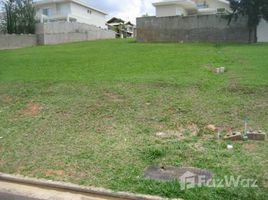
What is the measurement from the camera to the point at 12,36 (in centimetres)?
2656

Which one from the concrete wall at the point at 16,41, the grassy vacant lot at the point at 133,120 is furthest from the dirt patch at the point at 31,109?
the concrete wall at the point at 16,41

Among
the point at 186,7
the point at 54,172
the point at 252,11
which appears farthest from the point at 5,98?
the point at 186,7

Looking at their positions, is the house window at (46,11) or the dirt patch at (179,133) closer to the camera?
the dirt patch at (179,133)

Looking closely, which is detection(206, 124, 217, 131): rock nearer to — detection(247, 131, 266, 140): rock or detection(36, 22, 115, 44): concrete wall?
detection(247, 131, 266, 140): rock

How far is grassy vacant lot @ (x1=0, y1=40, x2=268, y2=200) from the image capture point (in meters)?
5.27

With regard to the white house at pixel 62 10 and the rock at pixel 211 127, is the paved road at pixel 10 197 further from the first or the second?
the white house at pixel 62 10

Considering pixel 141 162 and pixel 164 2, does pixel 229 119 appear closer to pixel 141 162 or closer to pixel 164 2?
pixel 141 162

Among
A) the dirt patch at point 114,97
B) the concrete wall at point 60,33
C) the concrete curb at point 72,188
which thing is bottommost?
the concrete curb at point 72,188

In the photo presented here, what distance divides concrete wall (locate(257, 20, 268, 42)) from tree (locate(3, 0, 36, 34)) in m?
18.9

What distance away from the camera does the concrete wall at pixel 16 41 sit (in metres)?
26.0

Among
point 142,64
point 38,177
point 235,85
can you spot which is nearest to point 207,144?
point 38,177

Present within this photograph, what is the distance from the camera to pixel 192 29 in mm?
20703

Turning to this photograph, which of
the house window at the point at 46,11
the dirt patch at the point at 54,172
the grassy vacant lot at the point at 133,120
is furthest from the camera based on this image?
the house window at the point at 46,11

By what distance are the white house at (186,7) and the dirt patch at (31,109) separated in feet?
74.8
